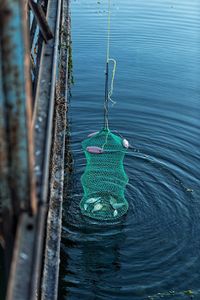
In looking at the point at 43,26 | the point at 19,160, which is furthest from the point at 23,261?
the point at 43,26

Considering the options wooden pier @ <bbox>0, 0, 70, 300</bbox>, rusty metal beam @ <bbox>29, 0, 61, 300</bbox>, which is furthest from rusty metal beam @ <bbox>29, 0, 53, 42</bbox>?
wooden pier @ <bbox>0, 0, 70, 300</bbox>

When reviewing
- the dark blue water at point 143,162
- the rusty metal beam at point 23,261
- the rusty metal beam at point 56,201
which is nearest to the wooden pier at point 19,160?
the rusty metal beam at point 23,261

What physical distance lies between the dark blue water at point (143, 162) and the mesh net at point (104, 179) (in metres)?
0.20

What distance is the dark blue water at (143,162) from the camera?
20.3ft

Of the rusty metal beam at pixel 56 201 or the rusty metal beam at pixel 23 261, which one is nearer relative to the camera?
the rusty metal beam at pixel 23 261

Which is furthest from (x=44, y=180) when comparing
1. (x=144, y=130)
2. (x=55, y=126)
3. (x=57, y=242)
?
(x=144, y=130)

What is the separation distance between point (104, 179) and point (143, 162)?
48.6 inches

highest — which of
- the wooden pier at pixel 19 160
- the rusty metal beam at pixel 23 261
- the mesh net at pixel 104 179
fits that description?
the mesh net at pixel 104 179

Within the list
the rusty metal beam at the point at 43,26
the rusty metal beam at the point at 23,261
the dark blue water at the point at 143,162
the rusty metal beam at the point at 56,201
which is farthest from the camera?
the dark blue water at the point at 143,162

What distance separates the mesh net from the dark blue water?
0.20 m

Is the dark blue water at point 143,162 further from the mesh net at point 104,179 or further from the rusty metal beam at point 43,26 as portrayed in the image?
the rusty metal beam at point 43,26

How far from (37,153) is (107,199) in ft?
17.6

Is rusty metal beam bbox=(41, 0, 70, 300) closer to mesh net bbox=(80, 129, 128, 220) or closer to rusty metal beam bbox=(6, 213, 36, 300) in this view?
mesh net bbox=(80, 129, 128, 220)

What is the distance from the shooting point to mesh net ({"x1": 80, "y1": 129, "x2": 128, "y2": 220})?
7.28 meters
